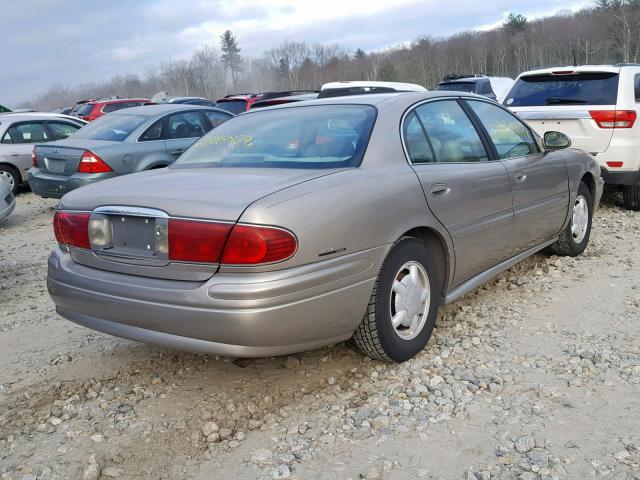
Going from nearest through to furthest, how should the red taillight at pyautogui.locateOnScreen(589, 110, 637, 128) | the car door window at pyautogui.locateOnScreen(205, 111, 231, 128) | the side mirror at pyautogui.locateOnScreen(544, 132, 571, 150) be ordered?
the side mirror at pyautogui.locateOnScreen(544, 132, 571, 150)
the red taillight at pyautogui.locateOnScreen(589, 110, 637, 128)
the car door window at pyautogui.locateOnScreen(205, 111, 231, 128)

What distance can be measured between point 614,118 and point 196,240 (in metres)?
5.67

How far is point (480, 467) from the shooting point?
2475 mm

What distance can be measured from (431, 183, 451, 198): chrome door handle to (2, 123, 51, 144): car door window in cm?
952

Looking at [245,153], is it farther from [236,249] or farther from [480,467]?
[480,467]

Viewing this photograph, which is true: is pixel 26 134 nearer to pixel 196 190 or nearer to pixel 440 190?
pixel 196 190

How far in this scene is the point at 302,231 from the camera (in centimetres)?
271

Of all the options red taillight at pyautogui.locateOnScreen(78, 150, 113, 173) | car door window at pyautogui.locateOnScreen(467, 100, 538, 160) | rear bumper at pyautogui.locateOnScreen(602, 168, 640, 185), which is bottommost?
rear bumper at pyautogui.locateOnScreen(602, 168, 640, 185)

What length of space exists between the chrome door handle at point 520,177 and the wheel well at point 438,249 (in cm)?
101

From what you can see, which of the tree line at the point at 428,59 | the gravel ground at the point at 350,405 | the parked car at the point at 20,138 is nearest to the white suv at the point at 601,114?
the gravel ground at the point at 350,405

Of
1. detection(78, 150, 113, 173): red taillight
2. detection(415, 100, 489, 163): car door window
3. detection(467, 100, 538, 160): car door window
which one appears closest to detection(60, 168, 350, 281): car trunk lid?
detection(415, 100, 489, 163): car door window

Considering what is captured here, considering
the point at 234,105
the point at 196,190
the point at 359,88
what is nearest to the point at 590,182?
the point at 196,190

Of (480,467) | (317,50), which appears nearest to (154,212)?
(480,467)

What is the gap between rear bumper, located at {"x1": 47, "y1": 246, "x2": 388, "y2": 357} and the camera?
2.65m

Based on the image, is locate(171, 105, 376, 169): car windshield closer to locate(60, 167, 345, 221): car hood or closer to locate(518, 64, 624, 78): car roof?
locate(60, 167, 345, 221): car hood
